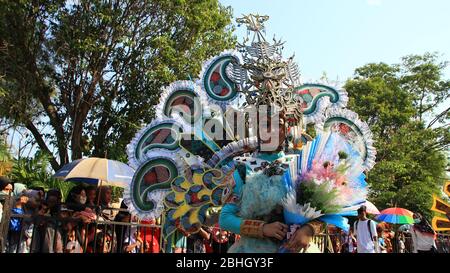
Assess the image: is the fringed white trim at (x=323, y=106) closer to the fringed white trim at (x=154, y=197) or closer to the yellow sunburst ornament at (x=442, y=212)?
the fringed white trim at (x=154, y=197)

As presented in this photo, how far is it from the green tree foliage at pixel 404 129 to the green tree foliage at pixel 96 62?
29.6 feet

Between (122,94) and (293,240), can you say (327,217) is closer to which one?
(293,240)

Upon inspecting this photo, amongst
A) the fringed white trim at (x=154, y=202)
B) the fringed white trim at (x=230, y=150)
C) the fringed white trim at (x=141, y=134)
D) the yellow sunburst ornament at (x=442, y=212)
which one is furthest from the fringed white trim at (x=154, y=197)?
the yellow sunburst ornament at (x=442, y=212)

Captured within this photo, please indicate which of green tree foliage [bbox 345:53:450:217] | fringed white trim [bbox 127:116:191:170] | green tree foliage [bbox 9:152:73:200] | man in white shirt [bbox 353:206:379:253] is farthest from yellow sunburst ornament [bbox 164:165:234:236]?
green tree foliage [bbox 345:53:450:217]

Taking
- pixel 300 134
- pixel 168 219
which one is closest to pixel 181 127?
pixel 168 219

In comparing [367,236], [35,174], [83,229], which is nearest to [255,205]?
[83,229]

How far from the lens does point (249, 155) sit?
4352 millimetres

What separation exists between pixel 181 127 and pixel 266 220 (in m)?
2.15

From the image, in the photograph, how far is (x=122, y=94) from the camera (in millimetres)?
12570

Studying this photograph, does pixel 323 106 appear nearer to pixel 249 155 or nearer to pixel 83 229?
pixel 249 155

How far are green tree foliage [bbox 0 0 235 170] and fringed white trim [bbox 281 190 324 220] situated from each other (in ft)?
30.1

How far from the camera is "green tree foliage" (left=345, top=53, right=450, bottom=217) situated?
1877 centimetres

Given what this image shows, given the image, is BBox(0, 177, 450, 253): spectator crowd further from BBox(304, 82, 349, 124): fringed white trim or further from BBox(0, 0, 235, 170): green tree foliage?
BBox(0, 0, 235, 170): green tree foliage

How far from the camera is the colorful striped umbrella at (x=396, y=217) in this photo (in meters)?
11.9
